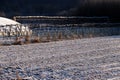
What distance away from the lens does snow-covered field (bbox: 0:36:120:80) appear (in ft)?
24.6

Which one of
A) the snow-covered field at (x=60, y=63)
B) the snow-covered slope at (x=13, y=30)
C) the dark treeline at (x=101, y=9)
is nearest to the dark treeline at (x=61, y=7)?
the dark treeline at (x=101, y=9)

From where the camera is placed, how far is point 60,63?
29.2ft

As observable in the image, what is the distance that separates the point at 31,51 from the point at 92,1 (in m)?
26.0

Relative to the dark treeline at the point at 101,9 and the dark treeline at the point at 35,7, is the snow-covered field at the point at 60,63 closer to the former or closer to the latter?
the dark treeline at the point at 101,9

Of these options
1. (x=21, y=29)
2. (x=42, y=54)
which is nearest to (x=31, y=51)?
(x=42, y=54)

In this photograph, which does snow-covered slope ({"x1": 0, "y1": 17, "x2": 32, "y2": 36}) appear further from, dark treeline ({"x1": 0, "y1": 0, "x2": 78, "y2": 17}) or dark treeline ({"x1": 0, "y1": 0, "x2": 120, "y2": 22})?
dark treeline ({"x1": 0, "y1": 0, "x2": 78, "y2": 17})

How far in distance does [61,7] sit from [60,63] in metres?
33.9

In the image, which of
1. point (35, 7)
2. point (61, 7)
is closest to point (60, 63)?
point (61, 7)

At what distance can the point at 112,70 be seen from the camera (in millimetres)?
8070

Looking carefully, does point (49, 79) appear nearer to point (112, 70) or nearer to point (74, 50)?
point (112, 70)

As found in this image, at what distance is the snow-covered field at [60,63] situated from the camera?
7509 millimetres

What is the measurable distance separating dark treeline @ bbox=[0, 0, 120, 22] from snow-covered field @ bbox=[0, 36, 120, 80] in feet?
70.6

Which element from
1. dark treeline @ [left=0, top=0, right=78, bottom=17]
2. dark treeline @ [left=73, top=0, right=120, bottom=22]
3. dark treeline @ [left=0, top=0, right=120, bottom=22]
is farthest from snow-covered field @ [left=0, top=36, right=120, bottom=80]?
dark treeline @ [left=0, top=0, right=78, bottom=17]

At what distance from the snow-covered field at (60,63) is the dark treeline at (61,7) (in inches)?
847
